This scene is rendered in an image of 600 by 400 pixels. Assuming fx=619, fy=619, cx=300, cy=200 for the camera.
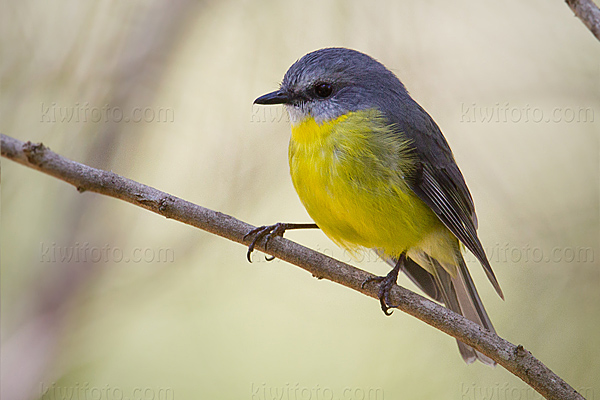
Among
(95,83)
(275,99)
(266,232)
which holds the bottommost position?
(266,232)

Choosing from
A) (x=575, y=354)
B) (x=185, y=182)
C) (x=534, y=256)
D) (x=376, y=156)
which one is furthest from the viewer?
(x=185, y=182)

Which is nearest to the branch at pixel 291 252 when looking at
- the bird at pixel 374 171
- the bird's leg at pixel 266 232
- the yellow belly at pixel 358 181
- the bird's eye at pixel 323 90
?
the bird's leg at pixel 266 232

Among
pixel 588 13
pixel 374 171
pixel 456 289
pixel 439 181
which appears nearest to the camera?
pixel 588 13

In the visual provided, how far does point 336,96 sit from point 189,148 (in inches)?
64.1

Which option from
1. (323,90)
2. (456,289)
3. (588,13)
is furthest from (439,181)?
(588,13)

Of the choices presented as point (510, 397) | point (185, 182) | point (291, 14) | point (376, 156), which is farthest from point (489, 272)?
point (291, 14)

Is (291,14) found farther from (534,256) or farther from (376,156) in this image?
(534,256)

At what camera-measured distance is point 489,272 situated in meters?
3.44

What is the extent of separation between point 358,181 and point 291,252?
0.58 m

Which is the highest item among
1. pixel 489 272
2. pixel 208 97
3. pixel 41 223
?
pixel 208 97

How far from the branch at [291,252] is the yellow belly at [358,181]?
0.39m

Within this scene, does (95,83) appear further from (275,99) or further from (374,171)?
→ (374,171)

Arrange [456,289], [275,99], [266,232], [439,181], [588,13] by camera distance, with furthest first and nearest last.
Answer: [456,289] → [439,181] → [275,99] → [266,232] → [588,13]

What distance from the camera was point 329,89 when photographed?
3.64 m
